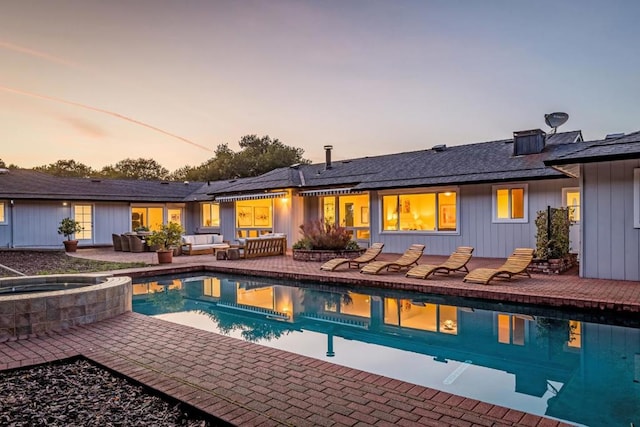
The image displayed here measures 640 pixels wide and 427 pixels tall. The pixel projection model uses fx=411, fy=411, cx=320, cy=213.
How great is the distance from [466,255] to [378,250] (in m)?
3.09

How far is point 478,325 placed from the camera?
7.40 m

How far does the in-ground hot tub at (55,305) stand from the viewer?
18.9 feet

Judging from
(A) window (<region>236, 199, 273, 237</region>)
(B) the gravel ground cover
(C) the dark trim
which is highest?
(C) the dark trim

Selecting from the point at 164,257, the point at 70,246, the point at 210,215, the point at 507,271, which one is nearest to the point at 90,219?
the point at 70,246

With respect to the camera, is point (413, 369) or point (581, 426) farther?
point (413, 369)

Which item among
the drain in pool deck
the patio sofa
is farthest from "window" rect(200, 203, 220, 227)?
the drain in pool deck

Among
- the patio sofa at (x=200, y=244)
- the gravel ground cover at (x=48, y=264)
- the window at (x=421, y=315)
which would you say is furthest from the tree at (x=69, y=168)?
the window at (x=421, y=315)

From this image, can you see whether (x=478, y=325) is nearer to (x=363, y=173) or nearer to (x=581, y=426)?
(x=581, y=426)

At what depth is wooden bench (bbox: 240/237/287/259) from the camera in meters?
16.4

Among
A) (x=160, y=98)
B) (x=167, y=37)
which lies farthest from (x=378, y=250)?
(x=160, y=98)

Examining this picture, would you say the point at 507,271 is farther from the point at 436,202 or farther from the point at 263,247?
the point at 263,247

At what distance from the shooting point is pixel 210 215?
83.9 feet

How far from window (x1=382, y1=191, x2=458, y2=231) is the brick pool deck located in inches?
314

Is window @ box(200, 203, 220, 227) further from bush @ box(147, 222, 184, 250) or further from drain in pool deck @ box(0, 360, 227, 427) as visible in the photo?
drain in pool deck @ box(0, 360, 227, 427)
